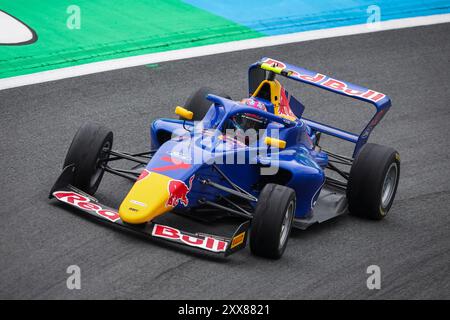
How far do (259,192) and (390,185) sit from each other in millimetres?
1550

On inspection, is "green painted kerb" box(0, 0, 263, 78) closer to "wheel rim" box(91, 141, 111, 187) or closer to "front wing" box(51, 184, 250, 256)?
"wheel rim" box(91, 141, 111, 187)

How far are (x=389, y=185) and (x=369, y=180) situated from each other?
58cm

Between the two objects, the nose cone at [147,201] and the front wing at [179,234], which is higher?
the nose cone at [147,201]

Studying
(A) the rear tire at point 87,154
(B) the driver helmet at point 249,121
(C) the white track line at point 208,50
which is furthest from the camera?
(C) the white track line at point 208,50

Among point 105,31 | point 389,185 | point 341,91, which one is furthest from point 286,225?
point 105,31

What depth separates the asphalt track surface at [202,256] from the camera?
7.88m

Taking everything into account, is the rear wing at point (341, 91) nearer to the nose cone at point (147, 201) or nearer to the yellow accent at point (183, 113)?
the yellow accent at point (183, 113)

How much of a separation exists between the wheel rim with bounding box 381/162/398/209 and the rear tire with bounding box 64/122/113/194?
3.04m

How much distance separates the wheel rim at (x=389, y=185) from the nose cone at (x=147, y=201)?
260cm

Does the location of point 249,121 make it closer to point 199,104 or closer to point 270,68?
point 270,68

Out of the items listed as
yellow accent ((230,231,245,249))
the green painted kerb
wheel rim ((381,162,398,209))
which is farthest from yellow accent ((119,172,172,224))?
the green painted kerb

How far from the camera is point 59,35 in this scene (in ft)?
45.9

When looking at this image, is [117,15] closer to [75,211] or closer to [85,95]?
[85,95]

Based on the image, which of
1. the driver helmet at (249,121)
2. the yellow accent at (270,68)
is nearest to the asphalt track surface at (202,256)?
the driver helmet at (249,121)
